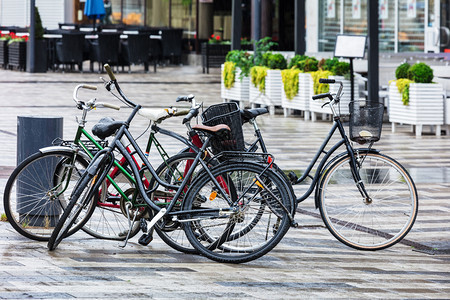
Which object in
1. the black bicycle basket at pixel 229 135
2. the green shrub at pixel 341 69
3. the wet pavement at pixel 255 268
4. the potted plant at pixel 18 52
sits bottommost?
the wet pavement at pixel 255 268

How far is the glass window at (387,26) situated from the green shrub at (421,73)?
9830 millimetres

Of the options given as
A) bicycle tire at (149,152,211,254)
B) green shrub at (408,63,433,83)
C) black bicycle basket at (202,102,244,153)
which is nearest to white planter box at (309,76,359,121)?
green shrub at (408,63,433,83)

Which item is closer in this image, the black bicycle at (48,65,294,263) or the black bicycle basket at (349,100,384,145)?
the black bicycle at (48,65,294,263)

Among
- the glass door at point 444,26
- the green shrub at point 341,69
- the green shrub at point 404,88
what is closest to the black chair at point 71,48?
the glass door at point 444,26

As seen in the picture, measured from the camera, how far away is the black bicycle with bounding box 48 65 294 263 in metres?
5.95

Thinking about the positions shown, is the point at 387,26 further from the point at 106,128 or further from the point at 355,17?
the point at 106,128

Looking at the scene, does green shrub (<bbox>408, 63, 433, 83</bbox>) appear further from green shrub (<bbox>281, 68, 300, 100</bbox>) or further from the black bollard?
the black bollard

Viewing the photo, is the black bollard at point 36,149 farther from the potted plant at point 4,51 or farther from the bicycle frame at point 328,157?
the potted plant at point 4,51

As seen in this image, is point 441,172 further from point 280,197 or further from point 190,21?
point 190,21

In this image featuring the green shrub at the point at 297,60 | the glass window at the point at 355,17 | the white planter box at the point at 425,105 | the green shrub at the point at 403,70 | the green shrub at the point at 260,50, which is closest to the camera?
the white planter box at the point at 425,105

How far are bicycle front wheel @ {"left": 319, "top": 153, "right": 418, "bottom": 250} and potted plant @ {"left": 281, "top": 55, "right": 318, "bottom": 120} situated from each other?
344 inches

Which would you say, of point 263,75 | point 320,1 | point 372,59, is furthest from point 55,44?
point 372,59

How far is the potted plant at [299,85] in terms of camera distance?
15.8 metres

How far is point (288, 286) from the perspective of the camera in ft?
17.7
